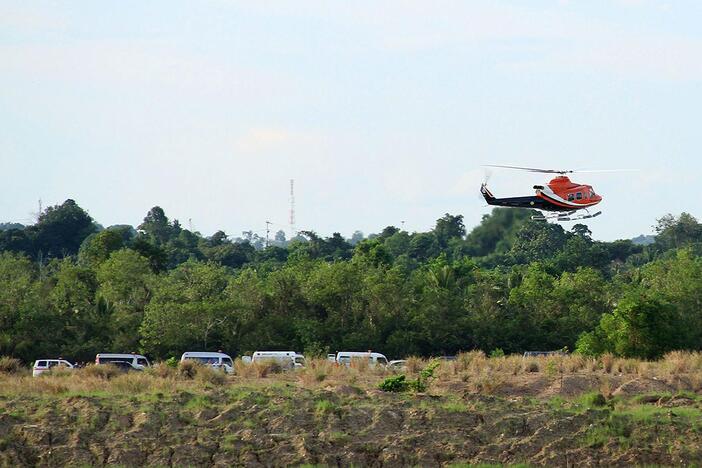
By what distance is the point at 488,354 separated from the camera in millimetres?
70625

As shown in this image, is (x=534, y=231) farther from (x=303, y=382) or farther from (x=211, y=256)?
(x=303, y=382)

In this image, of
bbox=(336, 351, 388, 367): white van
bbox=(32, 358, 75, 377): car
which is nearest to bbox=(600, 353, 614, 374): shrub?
bbox=(336, 351, 388, 367): white van

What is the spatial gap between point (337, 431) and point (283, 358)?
643 inches

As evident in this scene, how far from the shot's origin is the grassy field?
40.4 metres

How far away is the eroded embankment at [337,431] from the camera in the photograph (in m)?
40.4

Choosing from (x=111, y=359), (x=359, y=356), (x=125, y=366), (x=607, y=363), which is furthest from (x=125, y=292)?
(x=607, y=363)

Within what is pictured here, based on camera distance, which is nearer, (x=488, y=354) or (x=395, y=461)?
(x=395, y=461)

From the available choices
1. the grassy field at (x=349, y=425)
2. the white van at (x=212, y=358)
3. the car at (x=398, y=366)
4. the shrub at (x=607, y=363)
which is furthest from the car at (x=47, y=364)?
the shrub at (x=607, y=363)

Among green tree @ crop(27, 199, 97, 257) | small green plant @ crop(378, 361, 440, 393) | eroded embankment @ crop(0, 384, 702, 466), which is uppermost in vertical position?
green tree @ crop(27, 199, 97, 257)

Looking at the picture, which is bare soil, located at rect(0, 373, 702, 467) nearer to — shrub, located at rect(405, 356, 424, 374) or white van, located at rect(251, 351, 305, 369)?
shrub, located at rect(405, 356, 424, 374)

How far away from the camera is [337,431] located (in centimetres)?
4134

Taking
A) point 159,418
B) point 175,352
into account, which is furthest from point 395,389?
point 175,352

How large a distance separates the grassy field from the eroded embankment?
0.11ft

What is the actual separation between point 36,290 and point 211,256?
2103 inches
